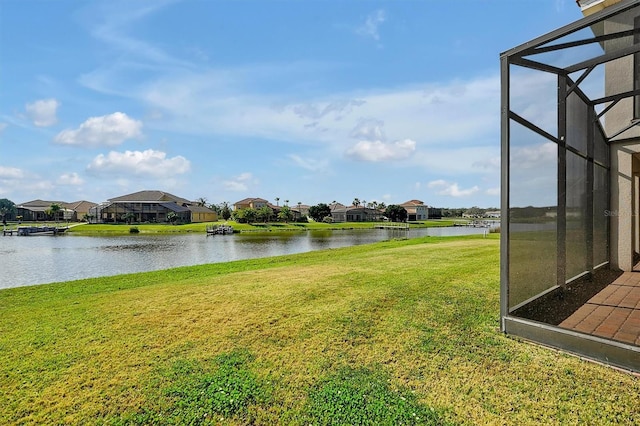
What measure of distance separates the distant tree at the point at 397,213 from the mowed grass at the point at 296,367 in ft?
229

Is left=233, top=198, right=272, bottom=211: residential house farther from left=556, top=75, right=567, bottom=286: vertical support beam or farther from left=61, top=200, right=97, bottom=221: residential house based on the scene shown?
left=556, top=75, right=567, bottom=286: vertical support beam

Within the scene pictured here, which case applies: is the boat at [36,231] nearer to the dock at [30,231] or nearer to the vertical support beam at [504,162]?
the dock at [30,231]

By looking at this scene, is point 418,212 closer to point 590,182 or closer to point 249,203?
point 249,203

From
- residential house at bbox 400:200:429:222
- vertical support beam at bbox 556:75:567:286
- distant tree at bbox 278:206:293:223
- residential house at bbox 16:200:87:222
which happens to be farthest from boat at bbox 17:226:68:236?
residential house at bbox 400:200:429:222

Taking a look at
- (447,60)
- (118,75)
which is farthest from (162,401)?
(118,75)

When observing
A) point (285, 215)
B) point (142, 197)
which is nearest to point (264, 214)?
point (285, 215)

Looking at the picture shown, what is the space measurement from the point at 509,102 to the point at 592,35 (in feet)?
4.11

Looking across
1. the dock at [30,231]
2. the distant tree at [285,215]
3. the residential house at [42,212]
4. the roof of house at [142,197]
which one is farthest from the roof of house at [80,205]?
the distant tree at [285,215]

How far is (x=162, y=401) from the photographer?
266 centimetres

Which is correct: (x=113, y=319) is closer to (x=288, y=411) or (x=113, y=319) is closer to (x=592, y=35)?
(x=288, y=411)

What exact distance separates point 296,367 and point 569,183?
13.9ft

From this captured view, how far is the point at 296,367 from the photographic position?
311 centimetres

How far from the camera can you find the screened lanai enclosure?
3445mm

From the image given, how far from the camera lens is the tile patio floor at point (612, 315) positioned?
3.34 meters
